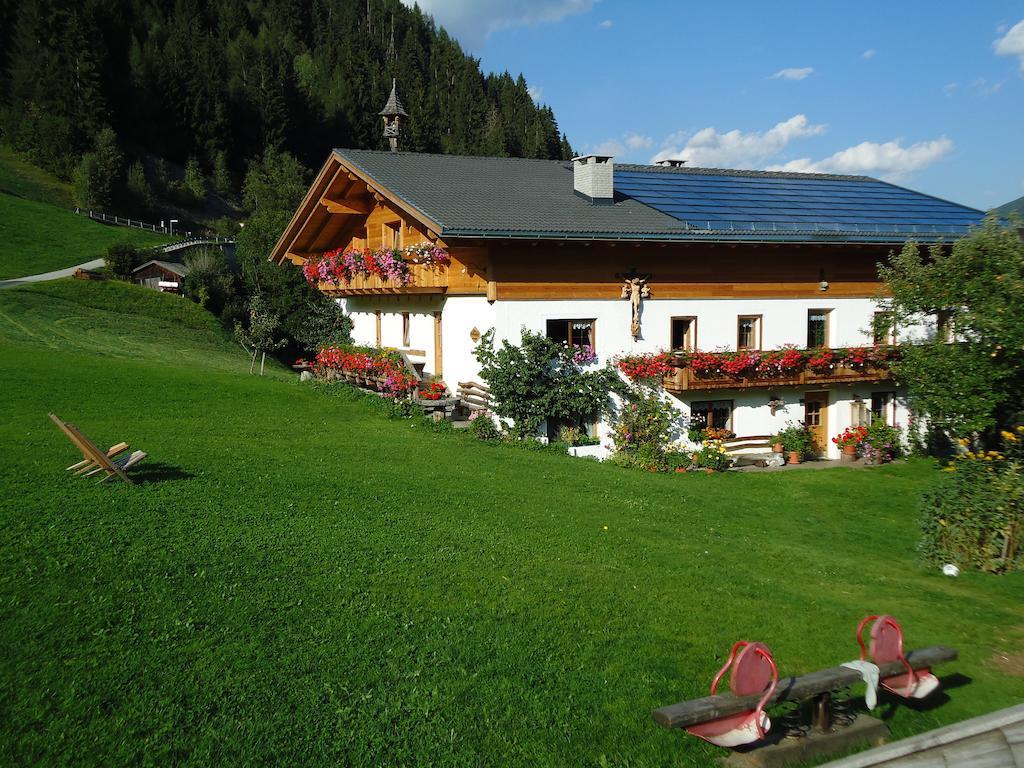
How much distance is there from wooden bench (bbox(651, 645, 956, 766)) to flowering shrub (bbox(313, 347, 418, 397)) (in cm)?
1461

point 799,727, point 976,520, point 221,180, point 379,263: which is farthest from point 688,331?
point 221,180

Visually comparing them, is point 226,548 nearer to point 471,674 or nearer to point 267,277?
point 471,674

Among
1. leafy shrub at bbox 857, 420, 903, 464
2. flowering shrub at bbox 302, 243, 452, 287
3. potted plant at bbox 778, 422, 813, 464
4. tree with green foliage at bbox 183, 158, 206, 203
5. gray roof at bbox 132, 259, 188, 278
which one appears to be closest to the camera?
flowering shrub at bbox 302, 243, 452, 287

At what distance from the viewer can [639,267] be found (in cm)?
1994

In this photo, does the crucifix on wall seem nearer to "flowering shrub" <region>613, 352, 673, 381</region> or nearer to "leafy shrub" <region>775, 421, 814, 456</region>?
"flowering shrub" <region>613, 352, 673, 381</region>

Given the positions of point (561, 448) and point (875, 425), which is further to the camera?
point (875, 425)

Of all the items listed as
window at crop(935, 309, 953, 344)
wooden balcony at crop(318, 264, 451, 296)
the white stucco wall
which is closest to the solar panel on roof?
the white stucco wall

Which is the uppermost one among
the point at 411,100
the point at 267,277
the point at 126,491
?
the point at 411,100

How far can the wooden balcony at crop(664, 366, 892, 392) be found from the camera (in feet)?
63.2

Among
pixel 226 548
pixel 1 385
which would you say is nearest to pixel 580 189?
pixel 1 385

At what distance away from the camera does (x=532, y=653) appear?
23.9ft

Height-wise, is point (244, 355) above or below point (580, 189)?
below

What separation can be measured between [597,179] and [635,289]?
12.4 feet

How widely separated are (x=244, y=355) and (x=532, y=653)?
1218 inches
